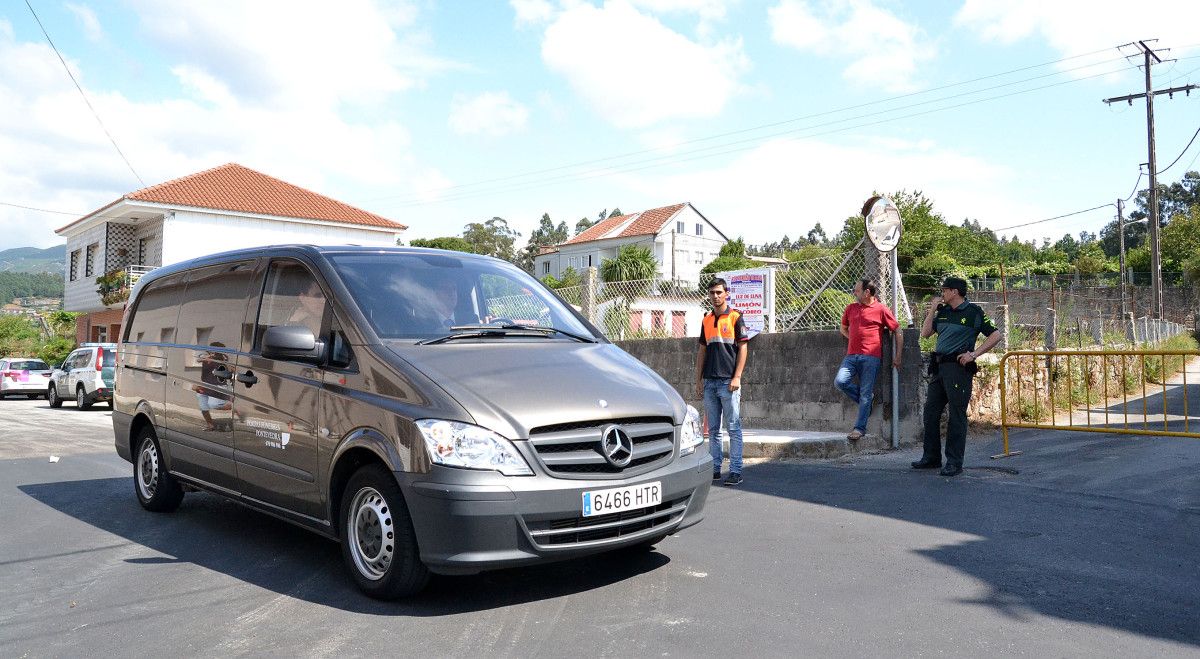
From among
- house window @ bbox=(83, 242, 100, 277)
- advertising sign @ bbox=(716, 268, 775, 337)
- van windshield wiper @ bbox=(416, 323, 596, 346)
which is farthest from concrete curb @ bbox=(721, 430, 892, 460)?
house window @ bbox=(83, 242, 100, 277)

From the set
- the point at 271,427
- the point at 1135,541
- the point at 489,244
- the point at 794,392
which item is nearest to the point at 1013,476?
the point at 1135,541

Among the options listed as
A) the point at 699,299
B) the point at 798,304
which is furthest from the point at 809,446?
the point at 699,299

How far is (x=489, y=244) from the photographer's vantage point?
9950 cm

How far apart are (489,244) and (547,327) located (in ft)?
313

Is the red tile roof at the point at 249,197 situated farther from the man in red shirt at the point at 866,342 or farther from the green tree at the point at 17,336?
the man in red shirt at the point at 866,342

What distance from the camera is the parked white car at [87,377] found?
21375 millimetres

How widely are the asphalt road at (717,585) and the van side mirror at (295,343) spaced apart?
1.22 metres

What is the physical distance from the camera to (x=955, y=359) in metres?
7.95

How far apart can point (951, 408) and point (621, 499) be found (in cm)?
485

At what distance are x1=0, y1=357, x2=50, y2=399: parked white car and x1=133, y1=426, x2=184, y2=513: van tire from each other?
79.9ft

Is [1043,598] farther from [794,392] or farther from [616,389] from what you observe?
[794,392]

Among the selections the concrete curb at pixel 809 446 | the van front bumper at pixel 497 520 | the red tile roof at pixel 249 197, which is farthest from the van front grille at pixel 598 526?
the red tile roof at pixel 249 197

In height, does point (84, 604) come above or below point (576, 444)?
below

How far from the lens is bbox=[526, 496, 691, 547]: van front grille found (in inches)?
157
